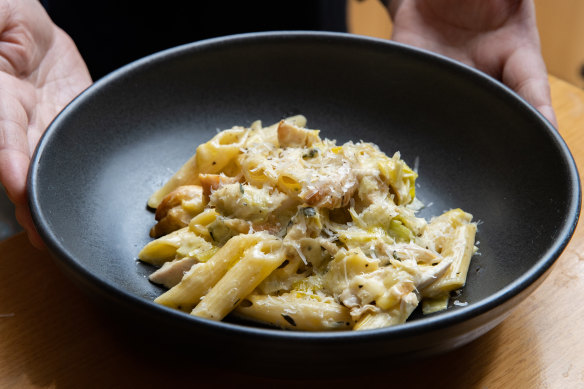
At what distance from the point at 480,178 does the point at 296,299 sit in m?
0.85

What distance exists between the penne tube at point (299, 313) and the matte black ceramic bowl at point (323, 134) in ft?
0.41

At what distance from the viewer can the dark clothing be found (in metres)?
2.88

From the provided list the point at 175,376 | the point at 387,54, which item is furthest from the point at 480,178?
the point at 175,376

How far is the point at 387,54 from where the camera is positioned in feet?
7.61

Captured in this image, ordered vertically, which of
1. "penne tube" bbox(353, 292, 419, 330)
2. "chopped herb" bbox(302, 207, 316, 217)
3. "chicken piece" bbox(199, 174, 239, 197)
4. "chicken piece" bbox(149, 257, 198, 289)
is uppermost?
"chopped herb" bbox(302, 207, 316, 217)

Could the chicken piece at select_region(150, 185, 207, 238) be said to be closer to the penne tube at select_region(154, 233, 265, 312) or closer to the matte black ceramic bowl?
the matte black ceramic bowl

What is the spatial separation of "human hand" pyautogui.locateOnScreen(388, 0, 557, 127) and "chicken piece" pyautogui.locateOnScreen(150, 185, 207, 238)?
1.23m

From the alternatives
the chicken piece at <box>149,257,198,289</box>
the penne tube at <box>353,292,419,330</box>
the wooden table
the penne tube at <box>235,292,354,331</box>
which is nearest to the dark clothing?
the wooden table

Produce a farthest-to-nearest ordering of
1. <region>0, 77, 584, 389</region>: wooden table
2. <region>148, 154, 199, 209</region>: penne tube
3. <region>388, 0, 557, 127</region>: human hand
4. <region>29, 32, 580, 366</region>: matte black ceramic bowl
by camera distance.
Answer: <region>388, 0, 557, 127</region>: human hand → <region>148, 154, 199, 209</region>: penne tube → <region>0, 77, 584, 389</region>: wooden table → <region>29, 32, 580, 366</region>: matte black ceramic bowl

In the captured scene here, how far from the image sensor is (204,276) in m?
1.63

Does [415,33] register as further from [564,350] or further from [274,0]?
[564,350]

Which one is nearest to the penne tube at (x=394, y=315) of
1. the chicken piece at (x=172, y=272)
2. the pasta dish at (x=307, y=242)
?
the pasta dish at (x=307, y=242)

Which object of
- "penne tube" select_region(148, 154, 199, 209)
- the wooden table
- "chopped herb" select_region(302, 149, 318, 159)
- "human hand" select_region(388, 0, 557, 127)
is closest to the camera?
the wooden table

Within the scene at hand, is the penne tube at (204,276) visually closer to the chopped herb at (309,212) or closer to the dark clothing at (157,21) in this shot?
the chopped herb at (309,212)
